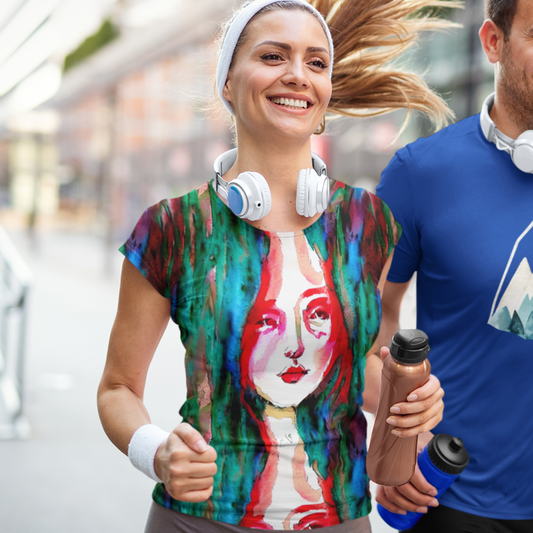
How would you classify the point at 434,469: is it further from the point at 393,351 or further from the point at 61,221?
the point at 61,221

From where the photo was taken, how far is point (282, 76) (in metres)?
1.46

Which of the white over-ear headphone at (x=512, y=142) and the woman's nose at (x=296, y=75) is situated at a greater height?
the woman's nose at (x=296, y=75)

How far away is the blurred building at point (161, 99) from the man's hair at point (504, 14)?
46 centimetres

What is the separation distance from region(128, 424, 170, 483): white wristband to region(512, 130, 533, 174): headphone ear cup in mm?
982

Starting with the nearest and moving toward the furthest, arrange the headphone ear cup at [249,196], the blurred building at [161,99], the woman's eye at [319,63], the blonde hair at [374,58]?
the headphone ear cup at [249,196], the woman's eye at [319,63], the blonde hair at [374,58], the blurred building at [161,99]

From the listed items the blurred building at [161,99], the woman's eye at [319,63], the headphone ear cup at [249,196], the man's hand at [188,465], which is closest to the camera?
the man's hand at [188,465]

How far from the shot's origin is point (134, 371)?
1.52 meters

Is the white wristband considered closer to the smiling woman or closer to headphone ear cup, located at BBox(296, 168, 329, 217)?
the smiling woman

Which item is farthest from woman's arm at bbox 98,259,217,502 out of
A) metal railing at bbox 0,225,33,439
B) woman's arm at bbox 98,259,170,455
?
metal railing at bbox 0,225,33,439

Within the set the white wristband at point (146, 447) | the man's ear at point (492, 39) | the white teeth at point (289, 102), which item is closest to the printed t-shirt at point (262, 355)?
the white wristband at point (146, 447)

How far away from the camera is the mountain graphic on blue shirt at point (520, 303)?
161 cm

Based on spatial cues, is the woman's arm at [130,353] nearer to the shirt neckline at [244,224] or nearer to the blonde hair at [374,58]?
the shirt neckline at [244,224]

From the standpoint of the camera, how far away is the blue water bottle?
155 cm

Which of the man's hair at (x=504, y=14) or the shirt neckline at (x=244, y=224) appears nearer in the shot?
the shirt neckline at (x=244, y=224)
